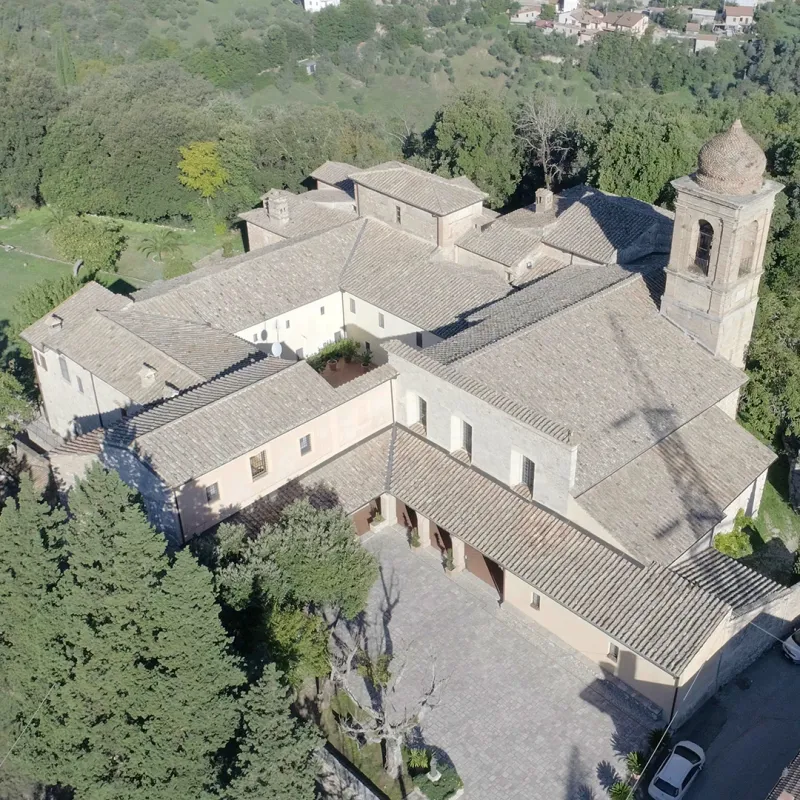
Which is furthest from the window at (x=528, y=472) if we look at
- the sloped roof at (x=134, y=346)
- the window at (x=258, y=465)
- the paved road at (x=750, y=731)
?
the sloped roof at (x=134, y=346)

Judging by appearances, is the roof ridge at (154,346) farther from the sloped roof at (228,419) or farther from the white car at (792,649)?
the white car at (792,649)

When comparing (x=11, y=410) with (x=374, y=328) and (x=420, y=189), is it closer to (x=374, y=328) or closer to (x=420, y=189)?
(x=374, y=328)

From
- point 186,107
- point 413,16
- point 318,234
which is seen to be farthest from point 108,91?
point 413,16

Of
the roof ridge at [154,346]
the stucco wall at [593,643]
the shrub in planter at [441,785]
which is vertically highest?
the roof ridge at [154,346]

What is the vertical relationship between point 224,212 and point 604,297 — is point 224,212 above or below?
below

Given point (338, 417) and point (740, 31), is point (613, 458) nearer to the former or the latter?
point (338, 417)

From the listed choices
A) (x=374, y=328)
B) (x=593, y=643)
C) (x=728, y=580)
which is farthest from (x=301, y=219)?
(x=728, y=580)
